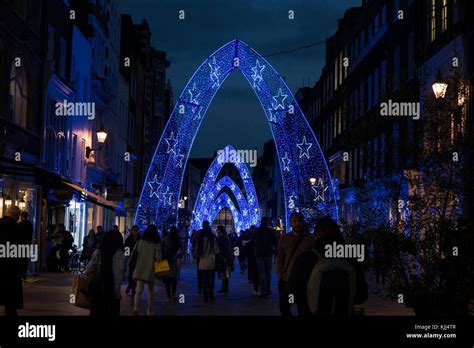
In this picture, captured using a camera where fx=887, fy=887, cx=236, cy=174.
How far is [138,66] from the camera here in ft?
220

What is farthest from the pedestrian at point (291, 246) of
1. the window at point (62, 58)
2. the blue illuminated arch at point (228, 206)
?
the blue illuminated arch at point (228, 206)

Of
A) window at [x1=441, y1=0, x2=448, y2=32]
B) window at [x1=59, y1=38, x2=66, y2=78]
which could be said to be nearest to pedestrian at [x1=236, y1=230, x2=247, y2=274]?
window at [x1=59, y1=38, x2=66, y2=78]

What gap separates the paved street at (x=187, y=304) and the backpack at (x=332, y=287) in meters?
8.33

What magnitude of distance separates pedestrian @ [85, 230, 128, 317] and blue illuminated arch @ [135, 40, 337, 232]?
16.2 metres

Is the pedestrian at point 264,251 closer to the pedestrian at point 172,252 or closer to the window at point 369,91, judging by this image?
the pedestrian at point 172,252

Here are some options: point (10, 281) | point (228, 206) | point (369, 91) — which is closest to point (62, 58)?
point (369, 91)

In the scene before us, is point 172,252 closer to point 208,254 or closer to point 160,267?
point 208,254

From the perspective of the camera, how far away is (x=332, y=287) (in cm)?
841

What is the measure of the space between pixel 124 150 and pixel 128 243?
34.1 m

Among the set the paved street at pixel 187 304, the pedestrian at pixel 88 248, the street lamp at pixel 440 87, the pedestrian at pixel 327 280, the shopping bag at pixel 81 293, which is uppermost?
the street lamp at pixel 440 87

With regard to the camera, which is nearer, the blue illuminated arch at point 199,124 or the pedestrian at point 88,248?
the blue illuminated arch at point 199,124

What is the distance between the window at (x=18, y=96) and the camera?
2816 centimetres

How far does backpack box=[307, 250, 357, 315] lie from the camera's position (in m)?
8.41

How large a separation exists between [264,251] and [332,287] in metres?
14.5
